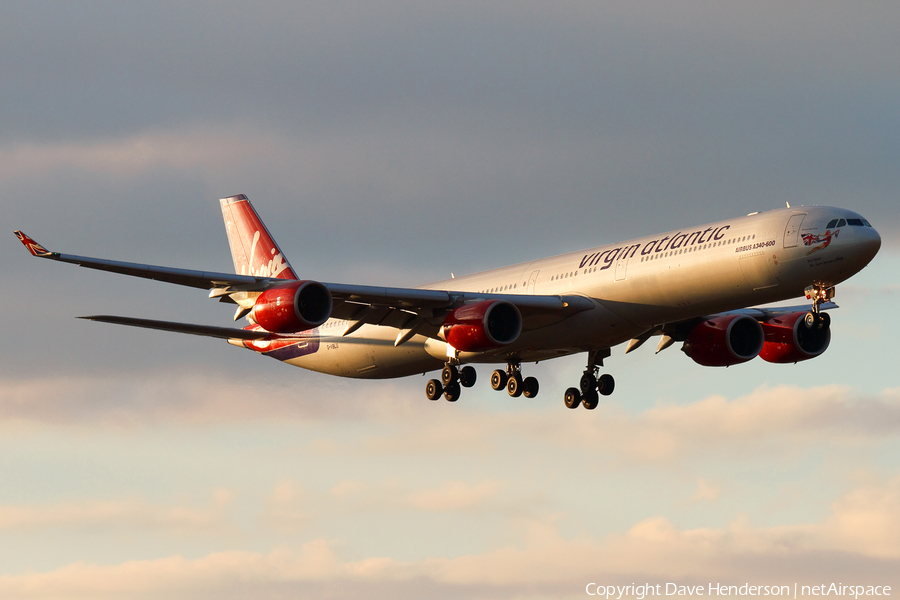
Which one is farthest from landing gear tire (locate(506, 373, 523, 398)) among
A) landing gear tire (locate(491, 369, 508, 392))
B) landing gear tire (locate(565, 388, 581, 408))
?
landing gear tire (locate(565, 388, 581, 408))

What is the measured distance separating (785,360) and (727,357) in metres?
3.26

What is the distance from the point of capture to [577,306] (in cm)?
5288

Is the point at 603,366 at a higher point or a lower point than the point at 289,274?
lower

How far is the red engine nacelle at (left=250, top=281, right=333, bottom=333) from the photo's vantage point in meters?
49.3

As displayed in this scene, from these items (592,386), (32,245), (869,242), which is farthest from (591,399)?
(32,245)

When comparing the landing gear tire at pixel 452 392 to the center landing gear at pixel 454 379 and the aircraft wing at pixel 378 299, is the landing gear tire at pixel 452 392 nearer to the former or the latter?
the center landing gear at pixel 454 379

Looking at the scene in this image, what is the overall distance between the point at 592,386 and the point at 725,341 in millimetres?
6206

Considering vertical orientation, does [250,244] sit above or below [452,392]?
above

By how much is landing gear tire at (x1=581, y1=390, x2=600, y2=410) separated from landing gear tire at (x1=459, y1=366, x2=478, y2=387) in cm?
580

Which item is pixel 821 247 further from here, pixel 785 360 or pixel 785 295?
pixel 785 360

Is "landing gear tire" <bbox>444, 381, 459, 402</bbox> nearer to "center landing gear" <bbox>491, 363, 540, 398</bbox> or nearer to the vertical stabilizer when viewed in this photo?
"center landing gear" <bbox>491, 363, 540, 398</bbox>

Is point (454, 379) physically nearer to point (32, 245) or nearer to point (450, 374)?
point (450, 374)

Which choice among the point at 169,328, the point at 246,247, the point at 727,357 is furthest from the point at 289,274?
the point at 727,357

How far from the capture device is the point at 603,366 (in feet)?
197
